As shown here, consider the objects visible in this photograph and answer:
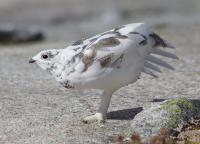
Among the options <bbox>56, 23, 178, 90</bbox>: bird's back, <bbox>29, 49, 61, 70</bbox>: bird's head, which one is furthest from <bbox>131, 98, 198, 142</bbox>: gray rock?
<bbox>29, 49, 61, 70</bbox>: bird's head

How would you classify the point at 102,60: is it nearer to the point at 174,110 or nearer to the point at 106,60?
the point at 106,60

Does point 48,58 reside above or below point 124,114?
above

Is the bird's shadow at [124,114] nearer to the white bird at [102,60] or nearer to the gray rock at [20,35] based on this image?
the white bird at [102,60]

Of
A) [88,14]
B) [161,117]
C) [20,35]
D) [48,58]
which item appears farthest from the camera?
[88,14]

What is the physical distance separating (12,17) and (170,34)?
12.6m

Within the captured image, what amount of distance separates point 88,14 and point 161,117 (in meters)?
14.6

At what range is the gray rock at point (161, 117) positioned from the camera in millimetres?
2615

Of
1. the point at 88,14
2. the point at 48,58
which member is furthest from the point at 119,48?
the point at 88,14

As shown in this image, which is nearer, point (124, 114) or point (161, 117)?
point (161, 117)

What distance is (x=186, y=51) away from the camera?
23.9 feet

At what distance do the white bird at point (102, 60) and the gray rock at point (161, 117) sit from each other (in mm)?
468

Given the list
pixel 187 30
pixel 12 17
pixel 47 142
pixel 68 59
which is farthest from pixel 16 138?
pixel 12 17

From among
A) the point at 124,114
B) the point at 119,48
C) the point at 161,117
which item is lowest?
the point at 124,114

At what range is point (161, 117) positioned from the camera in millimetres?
2713
